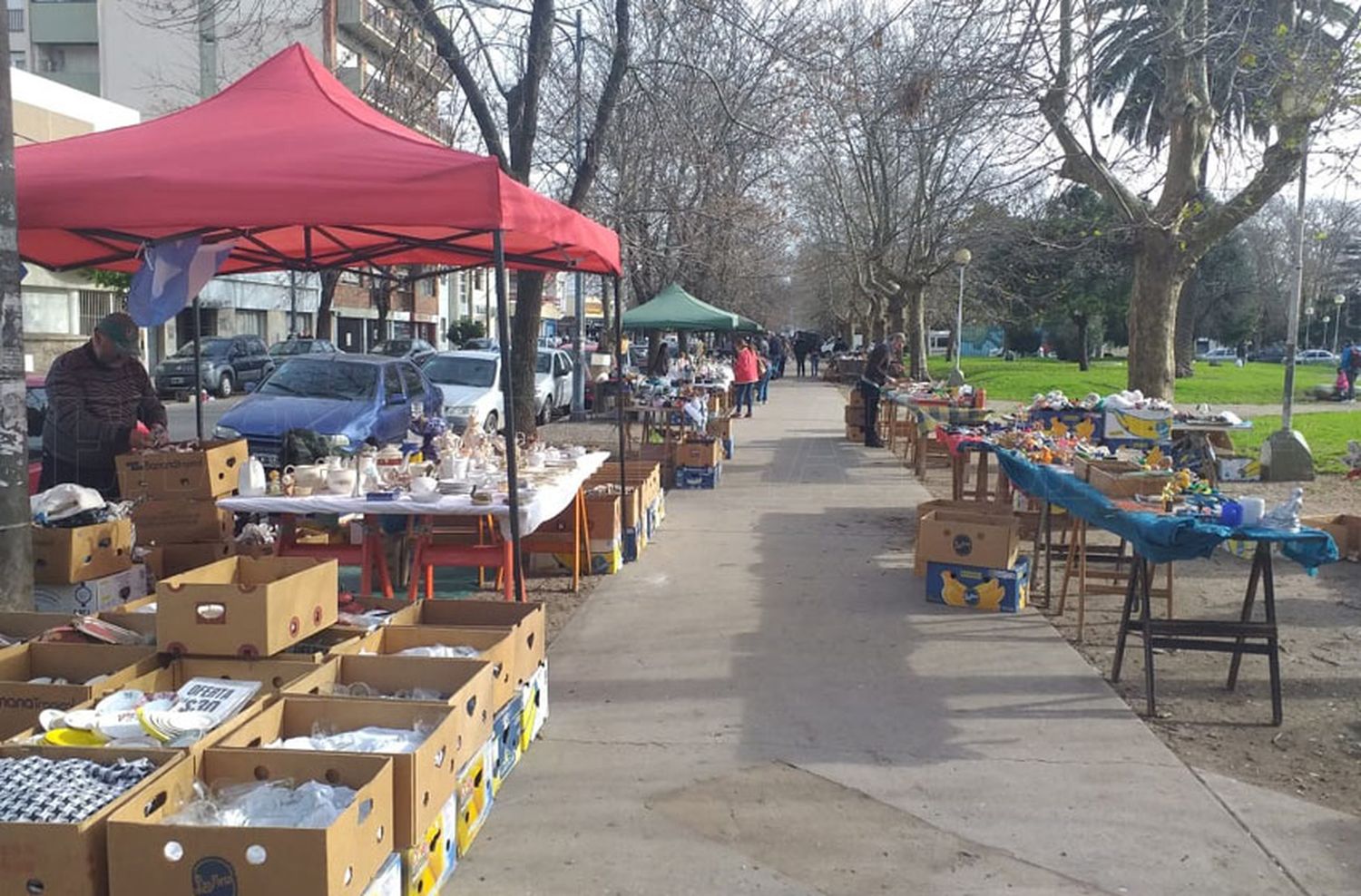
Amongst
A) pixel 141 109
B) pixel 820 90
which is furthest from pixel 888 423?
pixel 141 109

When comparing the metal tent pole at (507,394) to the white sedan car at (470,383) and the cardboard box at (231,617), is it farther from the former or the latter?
the white sedan car at (470,383)

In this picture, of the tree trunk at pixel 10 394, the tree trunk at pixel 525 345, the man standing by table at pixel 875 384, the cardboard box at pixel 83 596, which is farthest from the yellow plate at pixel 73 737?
the man standing by table at pixel 875 384

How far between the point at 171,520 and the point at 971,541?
5259mm

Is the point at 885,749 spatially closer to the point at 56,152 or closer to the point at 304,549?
the point at 304,549

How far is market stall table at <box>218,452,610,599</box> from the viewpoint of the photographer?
6230mm

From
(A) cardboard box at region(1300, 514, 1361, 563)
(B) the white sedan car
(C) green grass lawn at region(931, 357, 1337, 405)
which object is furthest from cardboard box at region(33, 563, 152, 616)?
(C) green grass lawn at region(931, 357, 1337, 405)

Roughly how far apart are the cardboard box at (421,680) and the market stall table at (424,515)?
6.23 feet

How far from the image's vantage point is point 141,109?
41.3 meters

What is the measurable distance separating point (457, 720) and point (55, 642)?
71.6 inches

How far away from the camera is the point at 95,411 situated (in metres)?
7.04

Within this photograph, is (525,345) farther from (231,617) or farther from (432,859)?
(432,859)

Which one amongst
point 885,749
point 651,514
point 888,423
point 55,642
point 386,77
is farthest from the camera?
point 888,423

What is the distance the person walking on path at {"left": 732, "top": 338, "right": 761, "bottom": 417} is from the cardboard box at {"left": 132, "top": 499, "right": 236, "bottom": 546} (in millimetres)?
17656

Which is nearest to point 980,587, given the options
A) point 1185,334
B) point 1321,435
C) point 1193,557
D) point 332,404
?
point 1193,557
